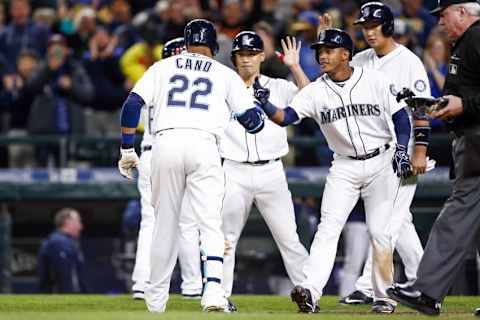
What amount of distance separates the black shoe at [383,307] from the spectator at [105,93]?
248 inches

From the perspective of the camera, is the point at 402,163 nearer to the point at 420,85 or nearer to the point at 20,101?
the point at 420,85

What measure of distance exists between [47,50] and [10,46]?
566 mm

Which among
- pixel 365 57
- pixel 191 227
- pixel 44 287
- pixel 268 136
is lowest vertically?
pixel 44 287

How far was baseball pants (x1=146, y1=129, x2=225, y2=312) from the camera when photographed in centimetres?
806

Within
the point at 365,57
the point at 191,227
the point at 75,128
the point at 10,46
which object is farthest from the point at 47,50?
the point at 365,57

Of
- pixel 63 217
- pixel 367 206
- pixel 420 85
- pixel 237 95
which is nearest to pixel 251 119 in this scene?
pixel 237 95

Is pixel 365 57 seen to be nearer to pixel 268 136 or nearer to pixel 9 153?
pixel 268 136

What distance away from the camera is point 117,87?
14.7 metres

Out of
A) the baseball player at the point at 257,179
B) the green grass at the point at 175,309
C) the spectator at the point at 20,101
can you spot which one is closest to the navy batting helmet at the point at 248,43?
the baseball player at the point at 257,179

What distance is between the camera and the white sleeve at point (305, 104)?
8570 mm

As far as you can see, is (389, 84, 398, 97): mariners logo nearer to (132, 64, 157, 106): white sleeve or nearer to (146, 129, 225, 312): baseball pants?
(146, 129, 225, 312): baseball pants

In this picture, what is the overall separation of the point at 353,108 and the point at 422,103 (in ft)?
3.88

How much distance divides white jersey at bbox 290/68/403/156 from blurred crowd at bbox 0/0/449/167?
4216 millimetres

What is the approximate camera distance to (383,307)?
27.8ft
